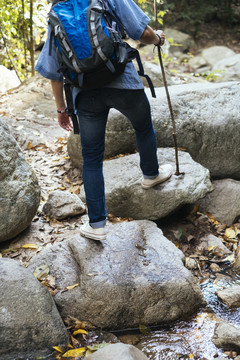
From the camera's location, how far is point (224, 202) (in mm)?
4340

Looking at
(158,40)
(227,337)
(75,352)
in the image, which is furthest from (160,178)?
(75,352)

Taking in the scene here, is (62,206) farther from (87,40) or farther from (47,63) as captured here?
(87,40)

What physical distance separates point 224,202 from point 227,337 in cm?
202

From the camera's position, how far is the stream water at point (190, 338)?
255 cm

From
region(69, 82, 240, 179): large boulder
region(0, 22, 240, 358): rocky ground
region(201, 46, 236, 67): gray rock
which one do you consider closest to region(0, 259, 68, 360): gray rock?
region(0, 22, 240, 358): rocky ground

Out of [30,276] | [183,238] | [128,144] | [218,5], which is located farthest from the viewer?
[218,5]

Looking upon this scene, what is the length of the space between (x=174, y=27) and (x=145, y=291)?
12.5 m

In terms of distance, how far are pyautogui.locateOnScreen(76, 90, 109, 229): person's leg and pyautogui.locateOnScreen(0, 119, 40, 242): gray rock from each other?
2.47 feet

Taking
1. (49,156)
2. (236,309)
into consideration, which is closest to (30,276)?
(236,309)

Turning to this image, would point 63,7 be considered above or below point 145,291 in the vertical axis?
above

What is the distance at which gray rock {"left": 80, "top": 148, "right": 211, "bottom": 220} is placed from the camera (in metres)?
3.68

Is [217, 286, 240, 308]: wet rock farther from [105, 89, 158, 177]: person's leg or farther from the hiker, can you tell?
[105, 89, 158, 177]: person's leg

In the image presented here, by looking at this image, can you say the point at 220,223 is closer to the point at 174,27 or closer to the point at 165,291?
the point at 165,291

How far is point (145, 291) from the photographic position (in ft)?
9.20
